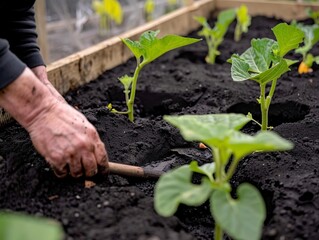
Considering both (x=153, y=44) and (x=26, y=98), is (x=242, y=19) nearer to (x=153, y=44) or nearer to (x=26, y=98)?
(x=153, y=44)

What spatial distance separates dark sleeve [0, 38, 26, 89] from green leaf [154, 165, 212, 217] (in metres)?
0.51

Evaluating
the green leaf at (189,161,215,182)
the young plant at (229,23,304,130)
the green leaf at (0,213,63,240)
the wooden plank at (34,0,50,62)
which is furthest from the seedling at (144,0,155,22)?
the green leaf at (0,213,63,240)

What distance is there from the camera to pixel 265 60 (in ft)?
6.27

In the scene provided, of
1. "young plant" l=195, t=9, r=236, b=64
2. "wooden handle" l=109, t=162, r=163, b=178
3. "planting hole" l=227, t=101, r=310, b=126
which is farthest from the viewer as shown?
"young plant" l=195, t=9, r=236, b=64

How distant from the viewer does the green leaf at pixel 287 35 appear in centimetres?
186

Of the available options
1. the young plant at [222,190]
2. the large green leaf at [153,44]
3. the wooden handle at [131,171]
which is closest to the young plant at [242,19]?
the large green leaf at [153,44]

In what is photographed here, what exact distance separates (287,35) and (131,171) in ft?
2.45

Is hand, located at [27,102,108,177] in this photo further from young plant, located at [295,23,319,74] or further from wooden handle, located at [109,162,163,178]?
young plant, located at [295,23,319,74]

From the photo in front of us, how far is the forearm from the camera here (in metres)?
1.43

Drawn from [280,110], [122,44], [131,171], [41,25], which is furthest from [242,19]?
[131,171]

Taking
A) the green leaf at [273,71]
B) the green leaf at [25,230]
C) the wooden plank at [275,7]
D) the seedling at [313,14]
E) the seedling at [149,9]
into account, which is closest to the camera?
the green leaf at [25,230]

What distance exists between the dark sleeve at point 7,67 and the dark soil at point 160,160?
1.06ft

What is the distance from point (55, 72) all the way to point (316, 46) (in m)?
1.71

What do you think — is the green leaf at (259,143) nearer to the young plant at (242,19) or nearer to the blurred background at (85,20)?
the young plant at (242,19)
